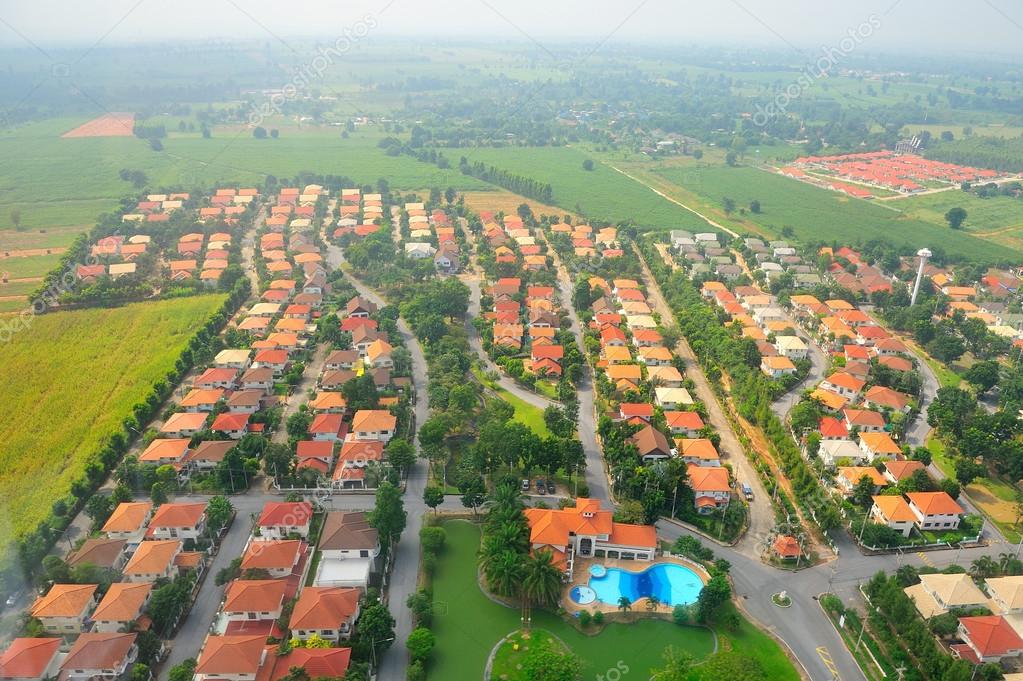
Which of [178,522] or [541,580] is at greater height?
[541,580]

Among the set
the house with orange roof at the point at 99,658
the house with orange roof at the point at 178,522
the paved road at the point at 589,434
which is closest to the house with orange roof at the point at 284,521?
the house with orange roof at the point at 178,522

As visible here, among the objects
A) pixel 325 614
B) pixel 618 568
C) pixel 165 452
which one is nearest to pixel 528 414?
pixel 618 568

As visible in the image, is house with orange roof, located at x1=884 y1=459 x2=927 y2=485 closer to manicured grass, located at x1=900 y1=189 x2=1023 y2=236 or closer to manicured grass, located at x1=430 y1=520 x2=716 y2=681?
manicured grass, located at x1=430 y1=520 x2=716 y2=681

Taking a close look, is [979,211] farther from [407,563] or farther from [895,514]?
[407,563]

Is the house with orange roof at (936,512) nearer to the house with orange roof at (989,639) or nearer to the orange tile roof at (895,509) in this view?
the orange tile roof at (895,509)

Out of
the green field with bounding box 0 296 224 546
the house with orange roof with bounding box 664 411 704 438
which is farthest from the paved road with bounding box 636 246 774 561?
the green field with bounding box 0 296 224 546
